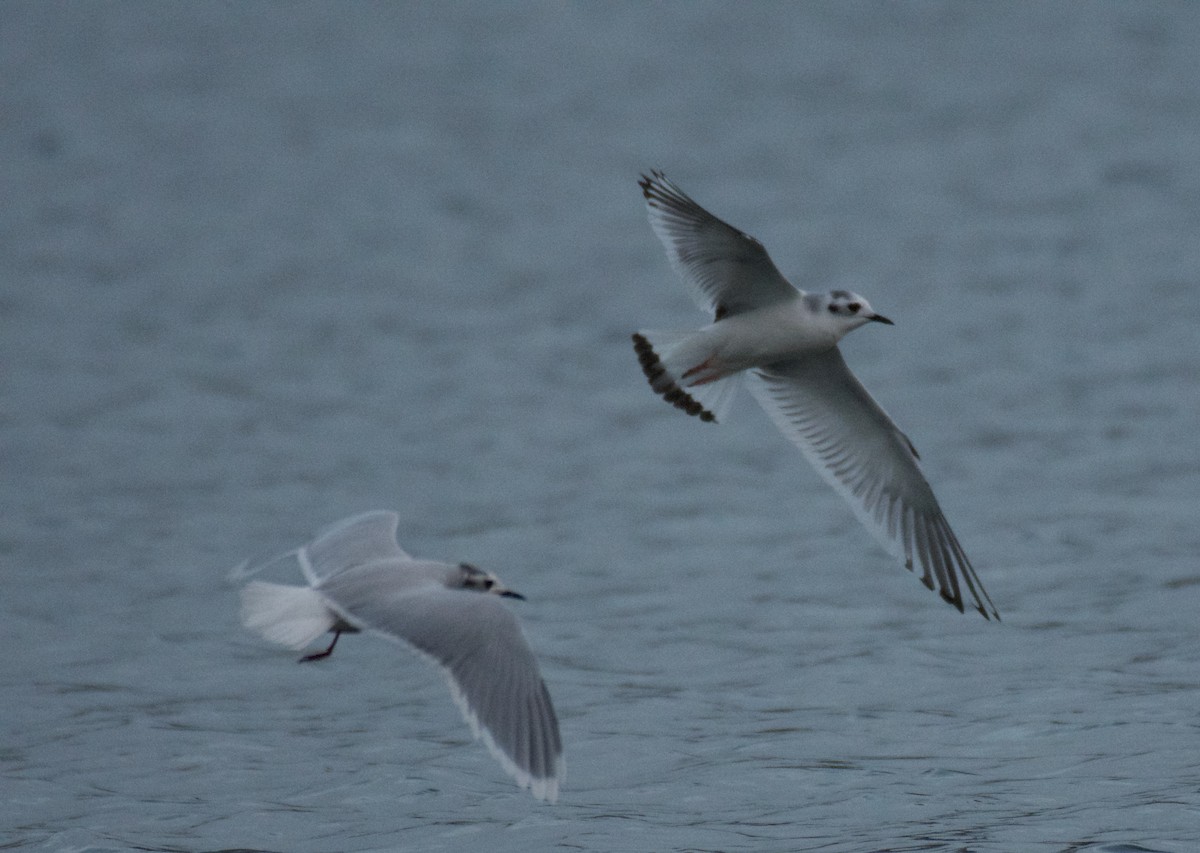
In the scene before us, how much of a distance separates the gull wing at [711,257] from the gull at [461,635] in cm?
175

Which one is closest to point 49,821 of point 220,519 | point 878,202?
point 220,519

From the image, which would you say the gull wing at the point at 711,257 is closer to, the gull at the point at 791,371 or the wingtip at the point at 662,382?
the gull at the point at 791,371

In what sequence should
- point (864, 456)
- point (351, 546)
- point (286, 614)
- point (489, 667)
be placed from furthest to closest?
point (864, 456)
point (351, 546)
point (286, 614)
point (489, 667)

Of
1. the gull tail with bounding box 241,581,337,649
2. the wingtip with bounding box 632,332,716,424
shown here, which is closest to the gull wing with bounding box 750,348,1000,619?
the wingtip with bounding box 632,332,716,424

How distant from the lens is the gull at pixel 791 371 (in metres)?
7.98

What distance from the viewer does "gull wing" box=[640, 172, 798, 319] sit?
7879 millimetres

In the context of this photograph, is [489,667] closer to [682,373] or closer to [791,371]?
[682,373]

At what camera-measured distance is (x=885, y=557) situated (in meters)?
11.0

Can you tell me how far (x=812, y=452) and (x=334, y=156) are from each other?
11566mm

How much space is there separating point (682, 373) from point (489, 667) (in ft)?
6.41

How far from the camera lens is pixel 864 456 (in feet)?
28.7

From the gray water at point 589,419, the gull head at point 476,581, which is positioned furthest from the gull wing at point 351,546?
the gray water at point 589,419

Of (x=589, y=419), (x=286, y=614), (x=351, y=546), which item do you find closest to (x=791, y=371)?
(x=351, y=546)

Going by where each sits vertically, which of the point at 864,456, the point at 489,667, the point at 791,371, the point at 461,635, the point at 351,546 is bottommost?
the point at 489,667
